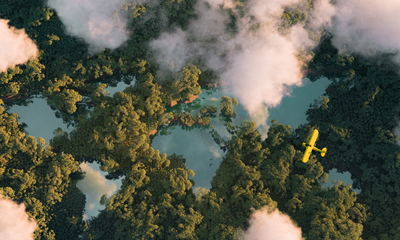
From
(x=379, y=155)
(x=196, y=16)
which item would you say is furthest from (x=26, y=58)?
(x=379, y=155)

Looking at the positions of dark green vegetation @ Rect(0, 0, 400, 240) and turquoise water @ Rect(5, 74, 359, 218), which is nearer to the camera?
dark green vegetation @ Rect(0, 0, 400, 240)

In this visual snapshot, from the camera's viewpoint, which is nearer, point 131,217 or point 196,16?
point 131,217

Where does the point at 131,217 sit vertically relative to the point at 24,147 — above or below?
below

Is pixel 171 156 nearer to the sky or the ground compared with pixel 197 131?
nearer to the ground

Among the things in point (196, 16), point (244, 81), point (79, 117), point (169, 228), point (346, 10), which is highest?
point (346, 10)

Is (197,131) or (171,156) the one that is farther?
(197,131)

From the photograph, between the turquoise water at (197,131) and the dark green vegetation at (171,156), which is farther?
the turquoise water at (197,131)

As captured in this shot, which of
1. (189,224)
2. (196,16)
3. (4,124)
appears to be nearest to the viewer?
(189,224)

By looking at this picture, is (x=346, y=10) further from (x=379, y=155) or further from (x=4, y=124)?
(x=4, y=124)
